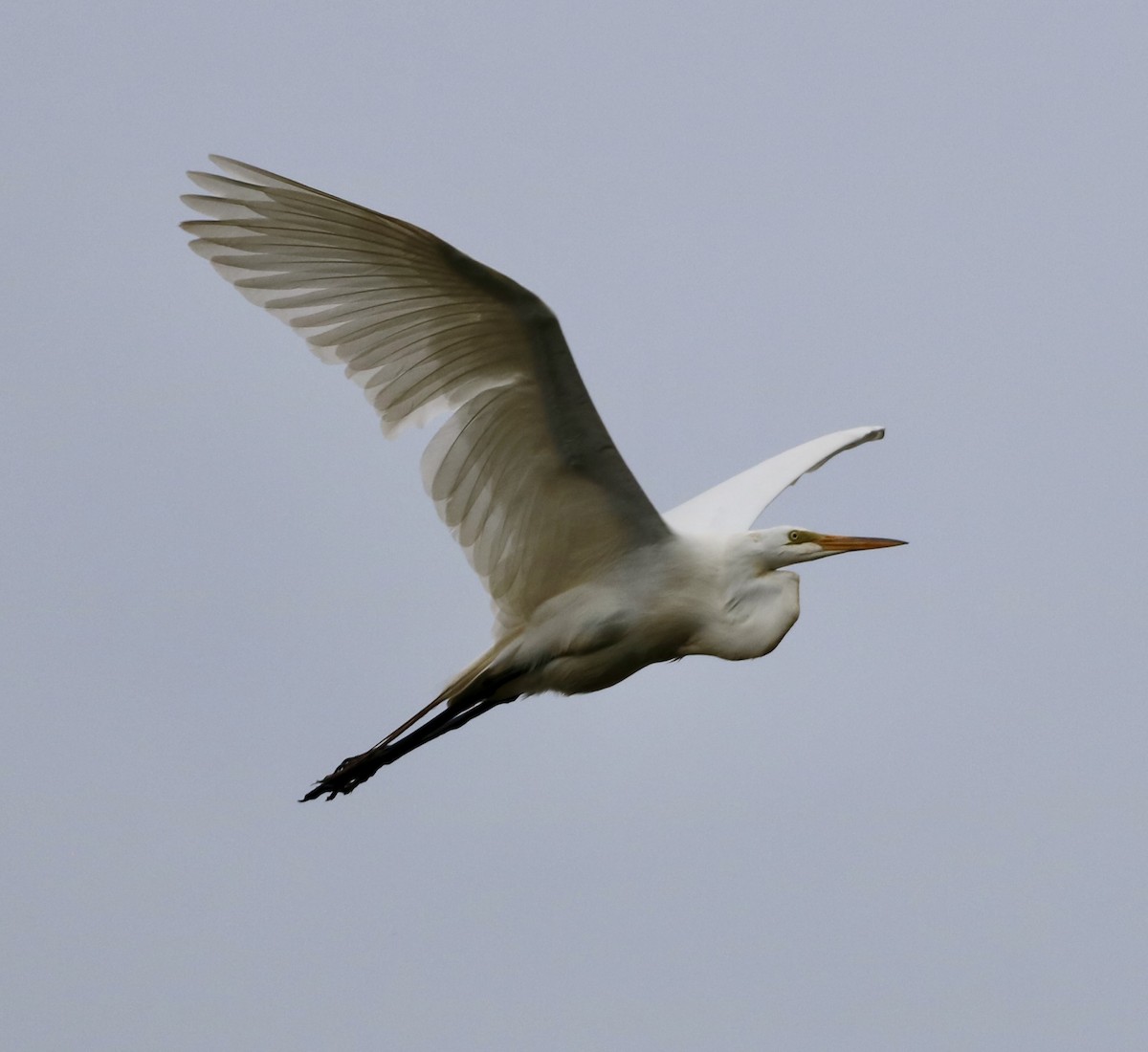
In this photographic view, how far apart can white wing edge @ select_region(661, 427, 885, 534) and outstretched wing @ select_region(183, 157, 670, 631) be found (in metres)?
0.91

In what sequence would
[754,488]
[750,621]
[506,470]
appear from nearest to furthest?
1. [506,470]
2. [750,621]
3. [754,488]

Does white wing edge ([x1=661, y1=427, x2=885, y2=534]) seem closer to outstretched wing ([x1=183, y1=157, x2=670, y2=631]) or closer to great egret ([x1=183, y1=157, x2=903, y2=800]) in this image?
great egret ([x1=183, y1=157, x2=903, y2=800])

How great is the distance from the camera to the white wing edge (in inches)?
356

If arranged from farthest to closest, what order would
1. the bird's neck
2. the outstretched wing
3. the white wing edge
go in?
the white wing edge < the bird's neck < the outstretched wing

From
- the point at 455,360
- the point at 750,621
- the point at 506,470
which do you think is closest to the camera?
the point at 455,360

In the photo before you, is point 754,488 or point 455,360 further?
point 754,488

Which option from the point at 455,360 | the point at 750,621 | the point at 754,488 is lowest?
the point at 750,621

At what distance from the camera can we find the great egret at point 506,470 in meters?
7.17

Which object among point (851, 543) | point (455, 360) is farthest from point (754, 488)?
point (455, 360)

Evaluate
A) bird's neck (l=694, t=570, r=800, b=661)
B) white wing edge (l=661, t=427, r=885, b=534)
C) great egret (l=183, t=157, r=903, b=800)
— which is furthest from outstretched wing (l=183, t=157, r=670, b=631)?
white wing edge (l=661, t=427, r=885, b=534)

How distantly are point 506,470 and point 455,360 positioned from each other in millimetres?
600

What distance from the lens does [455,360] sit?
7.53 meters

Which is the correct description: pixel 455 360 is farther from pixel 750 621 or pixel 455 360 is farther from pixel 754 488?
pixel 754 488

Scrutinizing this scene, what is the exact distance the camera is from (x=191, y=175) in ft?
22.6
